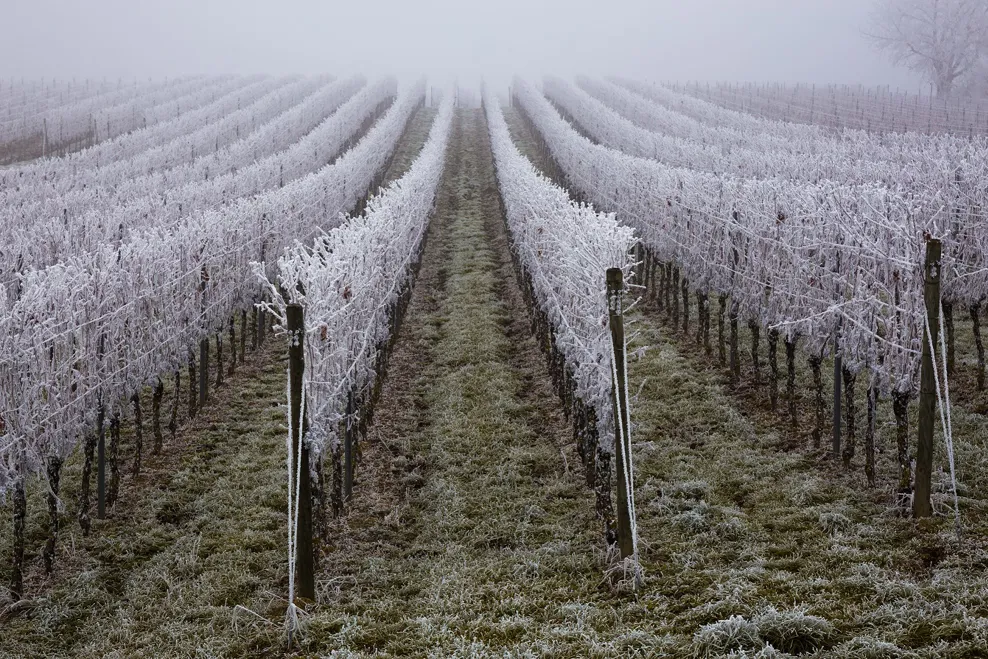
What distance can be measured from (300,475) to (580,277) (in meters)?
4.57

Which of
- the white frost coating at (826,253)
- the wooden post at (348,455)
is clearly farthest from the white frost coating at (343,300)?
the white frost coating at (826,253)

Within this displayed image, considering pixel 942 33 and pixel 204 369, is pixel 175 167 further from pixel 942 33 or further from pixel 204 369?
pixel 942 33

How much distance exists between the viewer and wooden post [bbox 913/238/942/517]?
8906 millimetres

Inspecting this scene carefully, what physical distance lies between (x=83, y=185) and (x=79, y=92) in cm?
5417

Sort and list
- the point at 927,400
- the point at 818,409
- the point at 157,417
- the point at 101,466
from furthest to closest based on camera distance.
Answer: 1. the point at 157,417
2. the point at 818,409
3. the point at 101,466
4. the point at 927,400

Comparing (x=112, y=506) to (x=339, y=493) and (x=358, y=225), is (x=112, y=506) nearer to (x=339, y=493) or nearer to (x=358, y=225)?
(x=339, y=493)

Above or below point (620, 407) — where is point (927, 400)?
below

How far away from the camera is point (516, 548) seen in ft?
31.5

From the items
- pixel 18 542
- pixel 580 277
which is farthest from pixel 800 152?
pixel 18 542

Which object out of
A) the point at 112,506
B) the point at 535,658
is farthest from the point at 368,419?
the point at 535,658

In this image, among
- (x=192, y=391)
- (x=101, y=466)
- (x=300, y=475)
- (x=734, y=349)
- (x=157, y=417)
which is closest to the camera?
(x=300, y=475)

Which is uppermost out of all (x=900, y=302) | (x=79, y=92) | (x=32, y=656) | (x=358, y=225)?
(x=79, y=92)

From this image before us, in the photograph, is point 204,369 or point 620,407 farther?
point 204,369

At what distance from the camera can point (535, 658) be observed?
6816 mm
